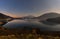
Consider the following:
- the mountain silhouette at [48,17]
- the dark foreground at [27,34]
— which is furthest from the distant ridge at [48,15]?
the dark foreground at [27,34]

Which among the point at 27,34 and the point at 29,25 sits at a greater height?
the point at 29,25

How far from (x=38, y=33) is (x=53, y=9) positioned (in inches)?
15.2

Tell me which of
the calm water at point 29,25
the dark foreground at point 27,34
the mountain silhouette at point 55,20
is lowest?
the dark foreground at point 27,34

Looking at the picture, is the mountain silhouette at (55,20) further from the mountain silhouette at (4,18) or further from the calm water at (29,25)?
the mountain silhouette at (4,18)

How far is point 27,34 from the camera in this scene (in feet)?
6.16

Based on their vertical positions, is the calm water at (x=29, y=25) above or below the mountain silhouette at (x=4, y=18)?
below

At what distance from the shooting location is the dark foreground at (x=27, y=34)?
1.84m

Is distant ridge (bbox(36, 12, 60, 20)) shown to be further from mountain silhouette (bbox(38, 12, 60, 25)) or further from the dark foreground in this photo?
the dark foreground

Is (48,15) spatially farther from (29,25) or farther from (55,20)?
(29,25)

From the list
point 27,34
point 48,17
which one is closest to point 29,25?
point 27,34

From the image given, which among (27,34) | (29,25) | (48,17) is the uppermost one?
(48,17)

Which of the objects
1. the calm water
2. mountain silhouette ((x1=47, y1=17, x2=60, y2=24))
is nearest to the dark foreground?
the calm water

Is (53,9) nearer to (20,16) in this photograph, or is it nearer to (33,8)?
(33,8)

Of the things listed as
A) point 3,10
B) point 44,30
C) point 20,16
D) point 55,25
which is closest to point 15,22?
point 20,16
